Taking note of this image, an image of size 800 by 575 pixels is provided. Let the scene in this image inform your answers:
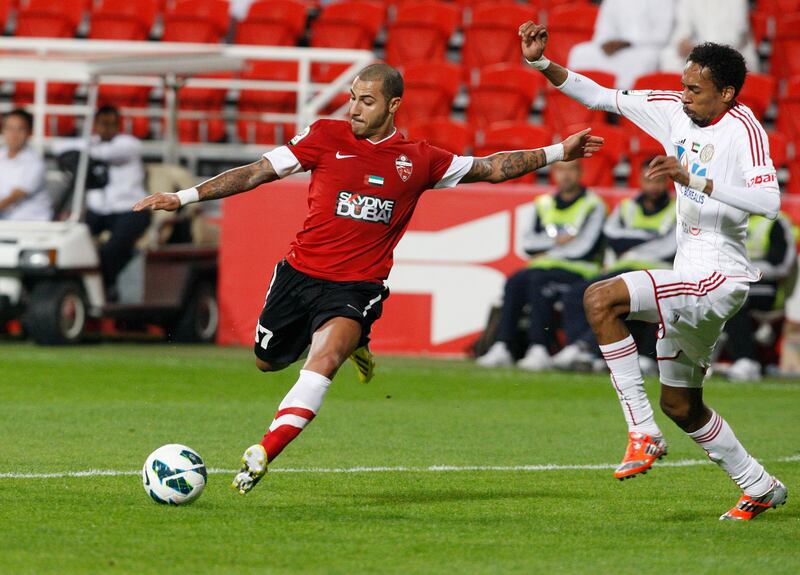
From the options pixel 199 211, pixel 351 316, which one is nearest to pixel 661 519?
pixel 351 316

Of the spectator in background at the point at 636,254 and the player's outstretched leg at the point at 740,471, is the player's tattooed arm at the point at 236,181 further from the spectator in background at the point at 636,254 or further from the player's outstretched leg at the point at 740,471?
the spectator in background at the point at 636,254

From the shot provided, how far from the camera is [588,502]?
6.82m

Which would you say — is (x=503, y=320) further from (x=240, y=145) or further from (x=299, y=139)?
(x=299, y=139)

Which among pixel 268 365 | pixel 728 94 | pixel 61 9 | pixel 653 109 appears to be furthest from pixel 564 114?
pixel 728 94

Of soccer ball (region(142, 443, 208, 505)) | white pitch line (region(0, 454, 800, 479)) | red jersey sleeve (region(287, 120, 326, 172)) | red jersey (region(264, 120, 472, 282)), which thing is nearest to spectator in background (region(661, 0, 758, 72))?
white pitch line (region(0, 454, 800, 479))

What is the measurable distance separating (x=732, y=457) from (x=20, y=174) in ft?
30.0

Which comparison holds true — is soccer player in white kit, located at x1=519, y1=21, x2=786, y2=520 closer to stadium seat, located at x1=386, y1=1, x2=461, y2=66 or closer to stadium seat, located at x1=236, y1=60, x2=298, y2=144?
stadium seat, located at x1=236, y1=60, x2=298, y2=144

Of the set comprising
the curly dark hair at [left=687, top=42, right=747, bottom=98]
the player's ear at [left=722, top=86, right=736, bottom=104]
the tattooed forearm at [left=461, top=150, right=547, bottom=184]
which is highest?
the curly dark hair at [left=687, top=42, right=747, bottom=98]

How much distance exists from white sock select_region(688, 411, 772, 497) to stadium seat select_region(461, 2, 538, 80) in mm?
12433

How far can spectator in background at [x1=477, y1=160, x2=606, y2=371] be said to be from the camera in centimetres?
1334

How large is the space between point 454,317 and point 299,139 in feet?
24.5

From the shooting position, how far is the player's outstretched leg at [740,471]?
6.52 m

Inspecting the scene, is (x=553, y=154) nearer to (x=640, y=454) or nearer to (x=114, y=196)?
(x=640, y=454)

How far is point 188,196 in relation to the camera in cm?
656
